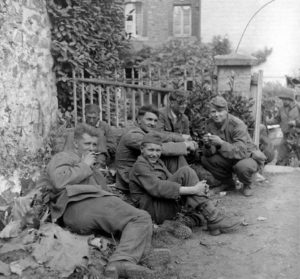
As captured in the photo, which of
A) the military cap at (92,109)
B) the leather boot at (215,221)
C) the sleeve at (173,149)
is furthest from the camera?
the military cap at (92,109)

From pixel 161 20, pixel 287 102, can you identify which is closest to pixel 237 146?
pixel 287 102

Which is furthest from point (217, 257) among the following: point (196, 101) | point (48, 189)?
point (196, 101)

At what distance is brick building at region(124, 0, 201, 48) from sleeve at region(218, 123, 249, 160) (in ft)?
47.5

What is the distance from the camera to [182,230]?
4723 mm

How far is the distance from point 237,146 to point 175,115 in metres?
0.91

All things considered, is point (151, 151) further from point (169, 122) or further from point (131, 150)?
point (169, 122)

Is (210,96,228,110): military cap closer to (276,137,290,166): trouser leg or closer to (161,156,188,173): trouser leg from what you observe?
(161,156,188,173): trouser leg

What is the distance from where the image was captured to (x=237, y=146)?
6.05m

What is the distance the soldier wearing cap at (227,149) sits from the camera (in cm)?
605

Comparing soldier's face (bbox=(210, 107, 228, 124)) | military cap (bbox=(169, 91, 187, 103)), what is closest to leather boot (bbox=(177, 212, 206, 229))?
soldier's face (bbox=(210, 107, 228, 124))

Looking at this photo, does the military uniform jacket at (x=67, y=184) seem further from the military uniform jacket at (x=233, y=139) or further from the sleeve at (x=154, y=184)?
the military uniform jacket at (x=233, y=139)

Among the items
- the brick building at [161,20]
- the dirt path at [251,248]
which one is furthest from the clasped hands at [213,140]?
the brick building at [161,20]

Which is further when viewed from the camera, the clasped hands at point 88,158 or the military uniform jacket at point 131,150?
the military uniform jacket at point 131,150

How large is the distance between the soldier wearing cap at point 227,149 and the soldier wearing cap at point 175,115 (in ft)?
1.20
